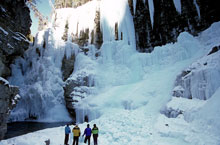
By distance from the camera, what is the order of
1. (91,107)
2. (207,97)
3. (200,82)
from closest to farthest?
(207,97) < (200,82) < (91,107)

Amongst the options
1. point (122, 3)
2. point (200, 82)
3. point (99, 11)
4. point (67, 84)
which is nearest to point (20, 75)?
point (67, 84)

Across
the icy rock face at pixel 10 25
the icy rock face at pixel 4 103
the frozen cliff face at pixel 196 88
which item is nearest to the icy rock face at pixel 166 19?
the frozen cliff face at pixel 196 88

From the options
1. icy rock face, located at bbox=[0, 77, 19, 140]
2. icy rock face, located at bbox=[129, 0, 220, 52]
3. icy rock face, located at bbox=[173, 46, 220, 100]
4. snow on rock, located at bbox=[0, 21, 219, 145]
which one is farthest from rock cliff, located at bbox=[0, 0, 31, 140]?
icy rock face, located at bbox=[129, 0, 220, 52]

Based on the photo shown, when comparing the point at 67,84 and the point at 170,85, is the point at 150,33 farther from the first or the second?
the point at 67,84

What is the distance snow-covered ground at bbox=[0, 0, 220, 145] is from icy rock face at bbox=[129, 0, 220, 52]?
1286mm

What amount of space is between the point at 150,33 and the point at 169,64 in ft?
19.6

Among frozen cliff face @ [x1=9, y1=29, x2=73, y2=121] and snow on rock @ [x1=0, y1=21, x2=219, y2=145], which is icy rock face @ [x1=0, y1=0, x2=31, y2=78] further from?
frozen cliff face @ [x1=9, y1=29, x2=73, y2=121]

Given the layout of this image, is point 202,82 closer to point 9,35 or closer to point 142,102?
point 142,102

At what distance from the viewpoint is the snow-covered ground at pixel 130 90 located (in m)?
5.97

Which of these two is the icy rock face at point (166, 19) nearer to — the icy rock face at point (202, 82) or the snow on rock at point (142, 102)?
the snow on rock at point (142, 102)

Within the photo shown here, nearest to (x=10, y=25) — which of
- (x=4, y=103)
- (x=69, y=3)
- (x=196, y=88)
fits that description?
(x=4, y=103)

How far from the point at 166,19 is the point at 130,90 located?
1064cm

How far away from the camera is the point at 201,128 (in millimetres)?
5395

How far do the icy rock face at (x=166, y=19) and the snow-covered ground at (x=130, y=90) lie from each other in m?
1.29
